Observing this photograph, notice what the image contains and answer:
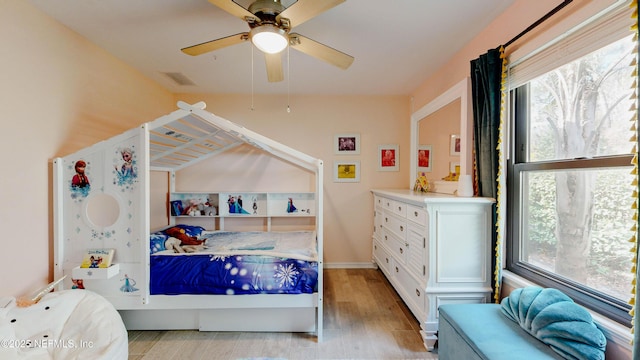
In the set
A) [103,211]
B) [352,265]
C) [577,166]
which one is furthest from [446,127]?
[103,211]

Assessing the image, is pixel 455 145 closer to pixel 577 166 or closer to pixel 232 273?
pixel 577 166

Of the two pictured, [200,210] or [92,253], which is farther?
[200,210]

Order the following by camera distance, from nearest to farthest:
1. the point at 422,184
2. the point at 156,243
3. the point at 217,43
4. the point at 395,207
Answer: the point at 217,43 < the point at 156,243 < the point at 395,207 < the point at 422,184

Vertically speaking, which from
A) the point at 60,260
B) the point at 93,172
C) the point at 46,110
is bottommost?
the point at 60,260

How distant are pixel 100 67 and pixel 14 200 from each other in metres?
1.34

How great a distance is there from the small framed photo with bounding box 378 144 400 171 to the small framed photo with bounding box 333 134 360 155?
1.09 ft

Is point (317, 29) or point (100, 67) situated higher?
point (317, 29)

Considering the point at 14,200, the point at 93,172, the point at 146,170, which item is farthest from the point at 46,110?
the point at 146,170

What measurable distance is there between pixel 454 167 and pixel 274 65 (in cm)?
196

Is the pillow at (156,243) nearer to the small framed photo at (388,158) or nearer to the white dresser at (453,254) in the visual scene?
the white dresser at (453,254)

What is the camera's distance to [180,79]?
3152 millimetres

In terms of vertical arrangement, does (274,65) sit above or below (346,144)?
above

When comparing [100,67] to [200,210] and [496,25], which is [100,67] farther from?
[496,25]

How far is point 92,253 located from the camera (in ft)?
6.40
